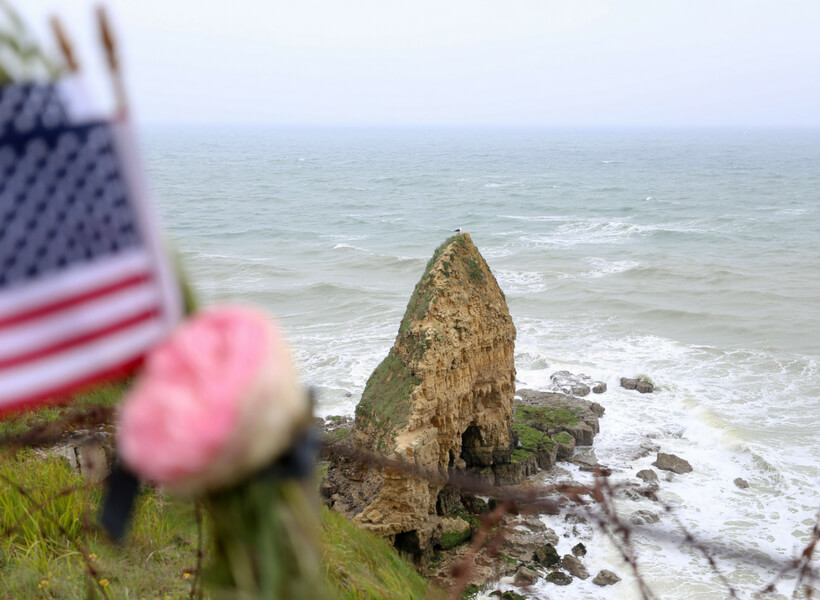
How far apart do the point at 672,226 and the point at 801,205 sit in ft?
62.0

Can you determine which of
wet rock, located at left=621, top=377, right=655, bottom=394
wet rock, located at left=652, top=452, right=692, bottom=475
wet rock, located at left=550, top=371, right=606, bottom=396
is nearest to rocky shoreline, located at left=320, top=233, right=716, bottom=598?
wet rock, located at left=652, top=452, right=692, bottom=475

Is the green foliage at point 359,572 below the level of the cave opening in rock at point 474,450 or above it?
above

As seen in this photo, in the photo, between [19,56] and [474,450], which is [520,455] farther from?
[19,56]

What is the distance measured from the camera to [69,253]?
2.79ft

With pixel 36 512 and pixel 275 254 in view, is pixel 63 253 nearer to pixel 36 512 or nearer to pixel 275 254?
pixel 36 512

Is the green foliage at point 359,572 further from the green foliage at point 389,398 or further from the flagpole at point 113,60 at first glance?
the green foliage at point 389,398

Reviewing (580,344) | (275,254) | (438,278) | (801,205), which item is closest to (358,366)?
(580,344)

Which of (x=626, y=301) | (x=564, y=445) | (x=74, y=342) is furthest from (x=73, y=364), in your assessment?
(x=626, y=301)

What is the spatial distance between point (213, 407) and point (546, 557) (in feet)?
41.0

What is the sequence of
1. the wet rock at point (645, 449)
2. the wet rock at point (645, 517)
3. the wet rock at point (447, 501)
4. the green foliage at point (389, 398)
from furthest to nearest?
the wet rock at point (645, 449), the wet rock at point (645, 517), the wet rock at point (447, 501), the green foliage at point (389, 398)

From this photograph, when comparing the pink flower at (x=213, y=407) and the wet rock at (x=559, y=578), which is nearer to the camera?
the pink flower at (x=213, y=407)

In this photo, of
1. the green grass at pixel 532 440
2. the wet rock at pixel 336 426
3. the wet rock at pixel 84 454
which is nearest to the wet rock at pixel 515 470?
the green grass at pixel 532 440

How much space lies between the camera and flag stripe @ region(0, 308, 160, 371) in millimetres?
852

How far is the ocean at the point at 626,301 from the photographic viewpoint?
14469mm
